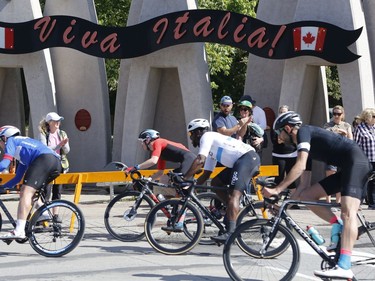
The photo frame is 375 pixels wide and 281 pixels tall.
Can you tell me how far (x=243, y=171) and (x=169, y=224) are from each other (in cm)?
119

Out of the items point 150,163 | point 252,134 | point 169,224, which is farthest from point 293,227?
point 252,134

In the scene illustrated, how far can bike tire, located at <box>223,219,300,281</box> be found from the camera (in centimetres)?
871

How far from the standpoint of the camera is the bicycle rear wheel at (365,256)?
895cm

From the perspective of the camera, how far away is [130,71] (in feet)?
68.3

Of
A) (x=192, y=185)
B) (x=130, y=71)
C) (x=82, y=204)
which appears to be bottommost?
(x=82, y=204)

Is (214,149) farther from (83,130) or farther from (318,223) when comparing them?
(83,130)

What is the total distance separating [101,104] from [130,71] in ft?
5.50

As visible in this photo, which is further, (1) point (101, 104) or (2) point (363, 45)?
(1) point (101, 104)

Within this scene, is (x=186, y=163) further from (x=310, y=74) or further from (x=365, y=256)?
(x=310, y=74)

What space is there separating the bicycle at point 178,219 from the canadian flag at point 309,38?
7.42 metres

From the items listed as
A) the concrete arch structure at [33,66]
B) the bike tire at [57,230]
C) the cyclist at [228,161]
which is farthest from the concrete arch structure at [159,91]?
the bike tire at [57,230]

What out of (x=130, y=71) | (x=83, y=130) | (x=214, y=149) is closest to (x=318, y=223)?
(x=214, y=149)

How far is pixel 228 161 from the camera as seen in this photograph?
11383 mm

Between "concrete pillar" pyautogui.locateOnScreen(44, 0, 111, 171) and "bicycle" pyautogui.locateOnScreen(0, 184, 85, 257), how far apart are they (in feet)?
36.4
